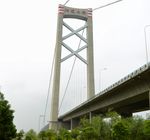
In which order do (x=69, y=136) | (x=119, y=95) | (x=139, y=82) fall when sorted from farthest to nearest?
(x=69, y=136)
(x=119, y=95)
(x=139, y=82)

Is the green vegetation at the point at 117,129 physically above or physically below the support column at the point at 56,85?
below

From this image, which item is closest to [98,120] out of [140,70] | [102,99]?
[140,70]

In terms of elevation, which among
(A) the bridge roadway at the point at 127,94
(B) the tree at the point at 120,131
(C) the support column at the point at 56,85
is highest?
(C) the support column at the point at 56,85

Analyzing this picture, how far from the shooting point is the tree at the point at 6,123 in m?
30.2

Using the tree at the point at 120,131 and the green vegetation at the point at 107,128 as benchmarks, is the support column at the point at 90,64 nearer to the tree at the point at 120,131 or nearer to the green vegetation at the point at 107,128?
the green vegetation at the point at 107,128

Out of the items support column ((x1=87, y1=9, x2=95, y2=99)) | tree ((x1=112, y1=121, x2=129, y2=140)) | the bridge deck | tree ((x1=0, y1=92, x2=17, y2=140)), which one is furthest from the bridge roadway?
tree ((x1=0, y1=92, x2=17, y2=140))

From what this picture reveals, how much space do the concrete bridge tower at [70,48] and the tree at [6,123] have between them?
78.0 ft

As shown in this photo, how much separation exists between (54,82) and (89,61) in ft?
22.2

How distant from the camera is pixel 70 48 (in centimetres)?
5981

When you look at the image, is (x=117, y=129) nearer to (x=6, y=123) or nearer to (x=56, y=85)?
(x=6, y=123)

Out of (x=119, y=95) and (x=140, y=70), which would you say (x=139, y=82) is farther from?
(x=119, y=95)

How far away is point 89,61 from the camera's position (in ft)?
185

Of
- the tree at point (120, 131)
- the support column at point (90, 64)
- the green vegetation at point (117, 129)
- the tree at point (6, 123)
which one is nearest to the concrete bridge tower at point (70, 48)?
the support column at point (90, 64)

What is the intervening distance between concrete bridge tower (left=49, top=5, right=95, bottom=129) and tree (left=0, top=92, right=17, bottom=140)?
23780mm
